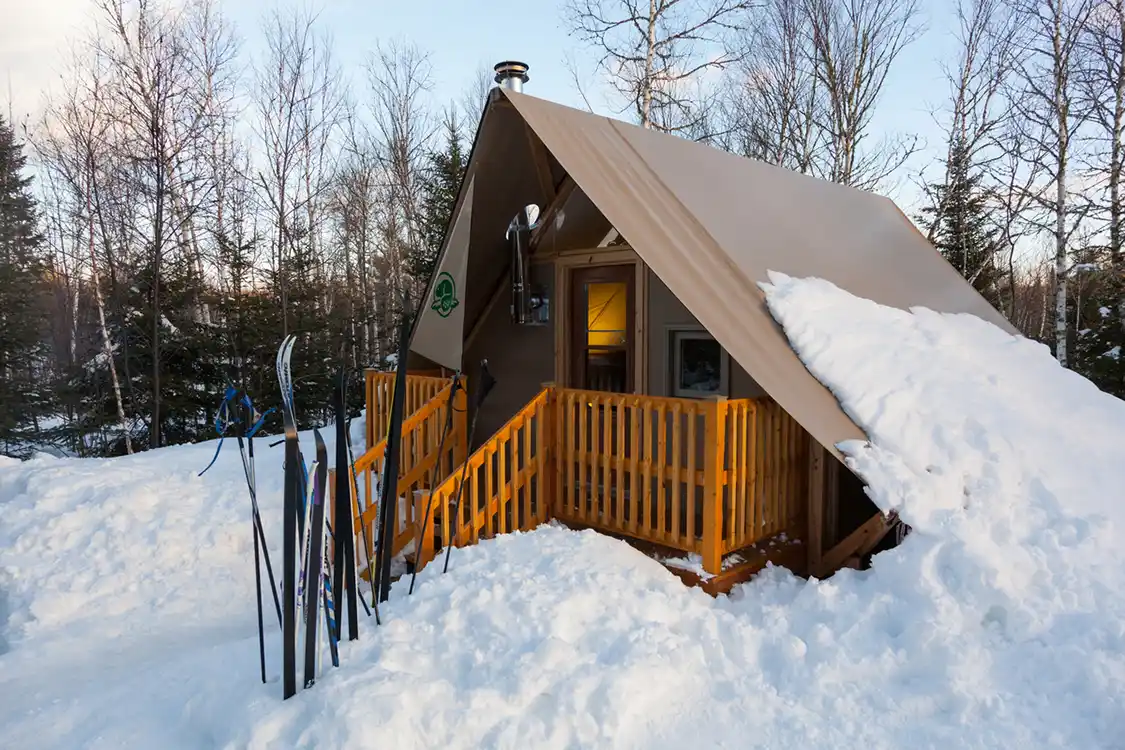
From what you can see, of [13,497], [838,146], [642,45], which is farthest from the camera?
[838,146]

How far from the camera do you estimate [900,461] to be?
12.4ft

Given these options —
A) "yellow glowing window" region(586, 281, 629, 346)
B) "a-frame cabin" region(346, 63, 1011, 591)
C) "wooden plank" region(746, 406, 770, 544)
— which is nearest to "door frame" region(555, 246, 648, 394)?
"a-frame cabin" region(346, 63, 1011, 591)

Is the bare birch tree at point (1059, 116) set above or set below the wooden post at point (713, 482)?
above

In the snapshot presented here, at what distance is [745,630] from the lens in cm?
347

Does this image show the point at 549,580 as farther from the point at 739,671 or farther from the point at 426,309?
the point at 426,309

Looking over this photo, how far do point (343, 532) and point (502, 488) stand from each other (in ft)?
4.87

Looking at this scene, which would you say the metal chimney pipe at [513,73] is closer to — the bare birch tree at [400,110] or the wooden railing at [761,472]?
the wooden railing at [761,472]

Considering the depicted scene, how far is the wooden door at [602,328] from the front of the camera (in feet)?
19.8

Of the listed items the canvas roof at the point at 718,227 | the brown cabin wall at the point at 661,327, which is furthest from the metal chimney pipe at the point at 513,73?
the brown cabin wall at the point at 661,327

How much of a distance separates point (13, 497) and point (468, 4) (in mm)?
13592

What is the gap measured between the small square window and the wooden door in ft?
1.34

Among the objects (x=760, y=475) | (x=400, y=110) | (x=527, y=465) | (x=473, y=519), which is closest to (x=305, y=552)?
(x=473, y=519)

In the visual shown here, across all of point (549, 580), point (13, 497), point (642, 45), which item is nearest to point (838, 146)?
point (642, 45)

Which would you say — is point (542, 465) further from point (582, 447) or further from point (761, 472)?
point (761, 472)
